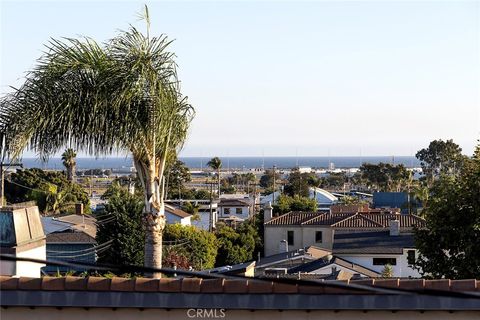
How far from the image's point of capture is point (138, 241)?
4219 centimetres

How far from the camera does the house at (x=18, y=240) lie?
34.6 ft

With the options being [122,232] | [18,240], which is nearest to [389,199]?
[122,232]

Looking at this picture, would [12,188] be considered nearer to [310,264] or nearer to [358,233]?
[358,233]

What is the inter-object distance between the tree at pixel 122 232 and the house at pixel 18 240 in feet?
96.9

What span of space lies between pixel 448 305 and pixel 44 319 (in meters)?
4.23

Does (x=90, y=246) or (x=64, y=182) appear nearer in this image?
(x=90, y=246)

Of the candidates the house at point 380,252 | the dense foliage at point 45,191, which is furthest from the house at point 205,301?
the dense foliage at point 45,191

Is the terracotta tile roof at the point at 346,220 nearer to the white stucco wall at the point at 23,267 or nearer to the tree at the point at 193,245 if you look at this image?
the tree at the point at 193,245

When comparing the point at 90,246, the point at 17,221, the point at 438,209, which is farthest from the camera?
the point at 90,246

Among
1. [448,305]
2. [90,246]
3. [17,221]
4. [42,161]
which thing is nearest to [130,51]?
[42,161]

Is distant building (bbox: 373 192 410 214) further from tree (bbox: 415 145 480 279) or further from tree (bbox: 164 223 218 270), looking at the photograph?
tree (bbox: 415 145 480 279)

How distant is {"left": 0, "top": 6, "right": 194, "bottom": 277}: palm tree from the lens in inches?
496

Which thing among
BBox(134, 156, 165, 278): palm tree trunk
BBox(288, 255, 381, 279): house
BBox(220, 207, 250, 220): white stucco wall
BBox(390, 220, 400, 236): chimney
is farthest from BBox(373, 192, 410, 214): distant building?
BBox(134, 156, 165, 278): palm tree trunk

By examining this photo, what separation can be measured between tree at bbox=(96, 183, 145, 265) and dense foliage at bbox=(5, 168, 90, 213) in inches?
1230
